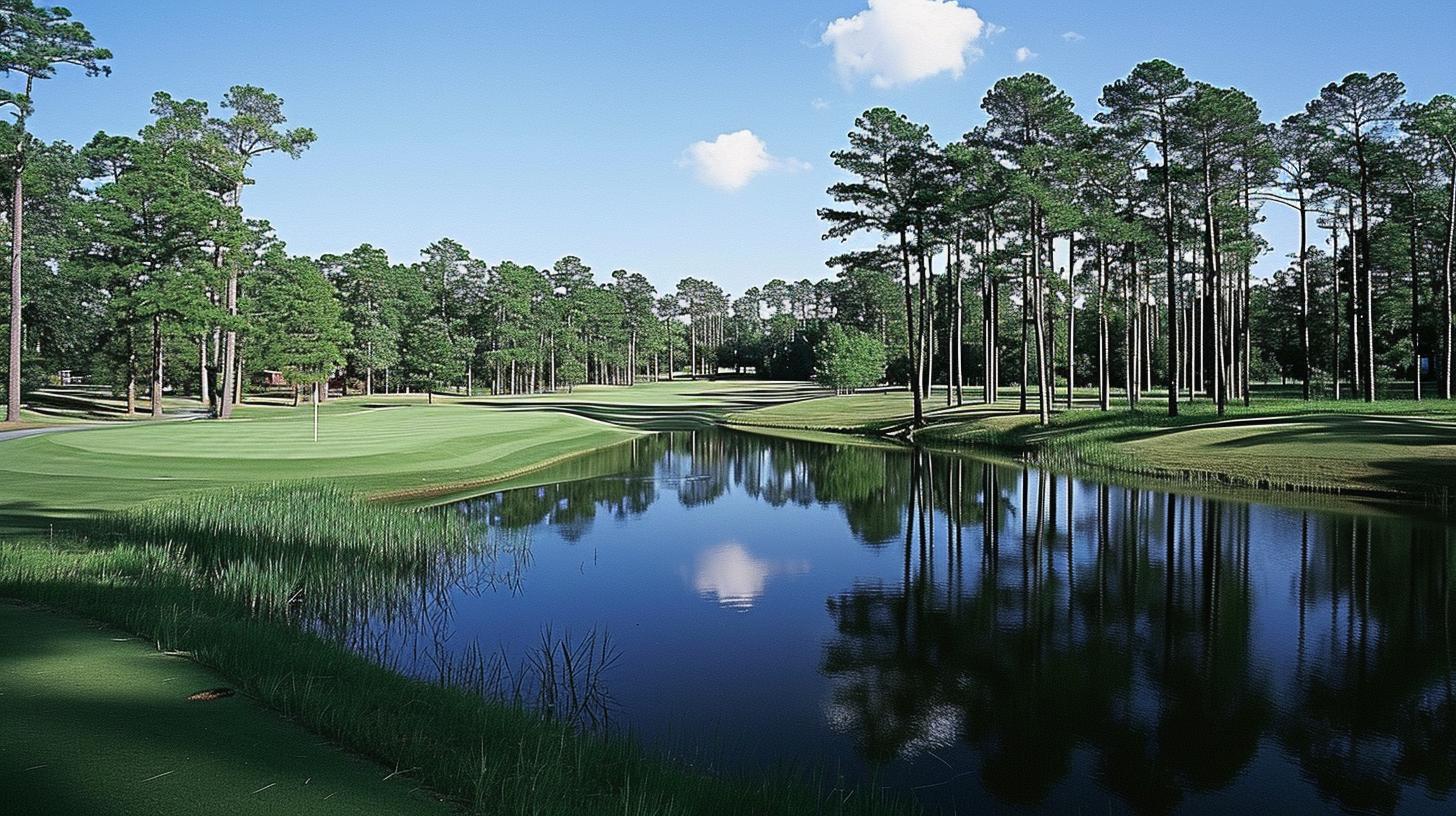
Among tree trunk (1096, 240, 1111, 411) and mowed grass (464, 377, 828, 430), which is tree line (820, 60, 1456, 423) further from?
mowed grass (464, 377, 828, 430)

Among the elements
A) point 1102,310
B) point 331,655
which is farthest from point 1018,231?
point 331,655

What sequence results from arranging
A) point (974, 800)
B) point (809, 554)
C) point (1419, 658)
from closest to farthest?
point (974, 800)
point (1419, 658)
point (809, 554)

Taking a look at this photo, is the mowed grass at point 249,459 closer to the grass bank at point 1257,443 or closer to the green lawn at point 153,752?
the green lawn at point 153,752

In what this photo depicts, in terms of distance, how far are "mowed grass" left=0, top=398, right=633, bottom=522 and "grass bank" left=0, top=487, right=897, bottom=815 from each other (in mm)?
4523

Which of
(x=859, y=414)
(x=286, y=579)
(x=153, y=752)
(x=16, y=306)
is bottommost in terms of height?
(x=286, y=579)

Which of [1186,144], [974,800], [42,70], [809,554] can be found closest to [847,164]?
[1186,144]

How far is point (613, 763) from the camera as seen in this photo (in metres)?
5.65

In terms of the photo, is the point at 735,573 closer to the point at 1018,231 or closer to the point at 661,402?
the point at 1018,231

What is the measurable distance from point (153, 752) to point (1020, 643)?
8438 mm

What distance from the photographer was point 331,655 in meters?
7.55

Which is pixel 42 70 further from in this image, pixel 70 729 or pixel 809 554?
pixel 70 729

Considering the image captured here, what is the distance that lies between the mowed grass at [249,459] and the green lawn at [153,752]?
416 inches

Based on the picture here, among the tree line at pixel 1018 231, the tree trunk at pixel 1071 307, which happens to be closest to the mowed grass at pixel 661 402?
the tree line at pixel 1018 231

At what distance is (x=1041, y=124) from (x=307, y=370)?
4413cm
